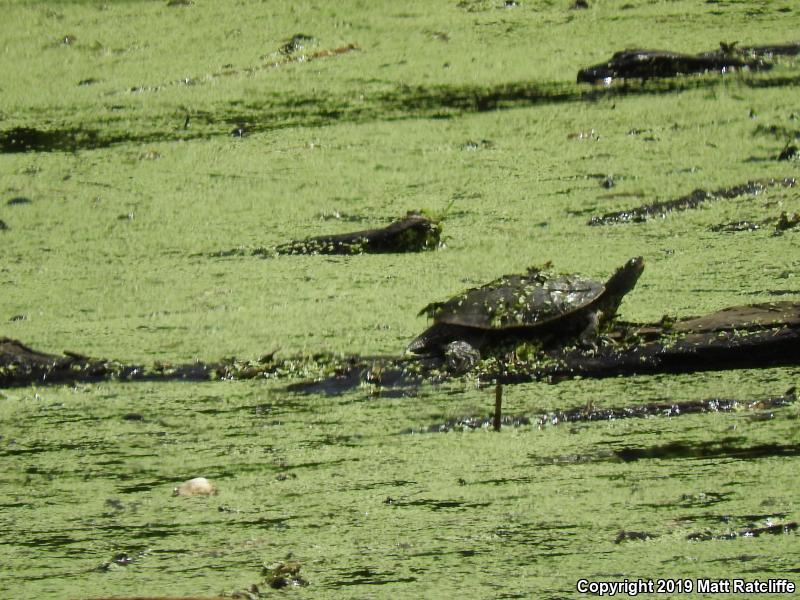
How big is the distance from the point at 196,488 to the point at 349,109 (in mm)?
3173

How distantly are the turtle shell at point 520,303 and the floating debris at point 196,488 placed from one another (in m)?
0.74

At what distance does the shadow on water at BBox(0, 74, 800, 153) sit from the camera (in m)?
5.07

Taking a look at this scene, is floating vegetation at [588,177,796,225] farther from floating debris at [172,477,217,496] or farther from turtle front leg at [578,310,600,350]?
floating debris at [172,477,217,496]

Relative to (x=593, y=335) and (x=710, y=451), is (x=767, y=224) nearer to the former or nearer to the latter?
(x=593, y=335)

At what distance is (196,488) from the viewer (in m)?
2.17

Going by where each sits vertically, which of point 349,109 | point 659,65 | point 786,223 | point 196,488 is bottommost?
point 196,488

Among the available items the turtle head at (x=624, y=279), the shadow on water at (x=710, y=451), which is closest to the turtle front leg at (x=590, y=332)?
the turtle head at (x=624, y=279)

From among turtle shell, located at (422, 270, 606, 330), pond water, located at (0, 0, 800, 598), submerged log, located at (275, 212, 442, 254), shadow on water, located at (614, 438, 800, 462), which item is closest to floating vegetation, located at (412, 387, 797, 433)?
pond water, located at (0, 0, 800, 598)

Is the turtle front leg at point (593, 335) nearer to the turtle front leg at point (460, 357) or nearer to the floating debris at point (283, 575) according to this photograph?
the turtle front leg at point (460, 357)

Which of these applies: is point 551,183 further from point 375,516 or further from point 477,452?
point 375,516

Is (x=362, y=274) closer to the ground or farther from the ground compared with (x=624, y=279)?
closer to the ground

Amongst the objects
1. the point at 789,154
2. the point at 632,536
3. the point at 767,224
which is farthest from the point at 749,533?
the point at 789,154

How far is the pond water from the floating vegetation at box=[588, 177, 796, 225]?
0.17 feet

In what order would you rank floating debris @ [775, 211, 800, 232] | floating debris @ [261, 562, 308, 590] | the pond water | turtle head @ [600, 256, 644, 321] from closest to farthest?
floating debris @ [261, 562, 308, 590]
the pond water
turtle head @ [600, 256, 644, 321]
floating debris @ [775, 211, 800, 232]
